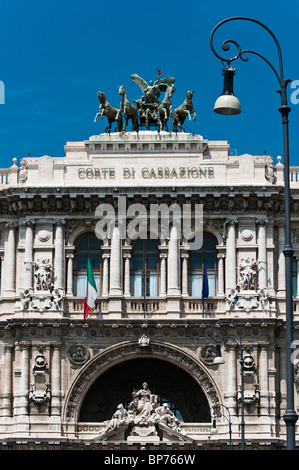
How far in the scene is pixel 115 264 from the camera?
71.3 m

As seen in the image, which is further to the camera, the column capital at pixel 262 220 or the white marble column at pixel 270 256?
the column capital at pixel 262 220

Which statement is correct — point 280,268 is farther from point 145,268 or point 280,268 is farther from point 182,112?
point 182,112

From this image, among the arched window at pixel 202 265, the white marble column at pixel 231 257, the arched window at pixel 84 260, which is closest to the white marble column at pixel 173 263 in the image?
the arched window at pixel 202 265

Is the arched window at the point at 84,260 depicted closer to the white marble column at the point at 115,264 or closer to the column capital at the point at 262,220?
the white marble column at the point at 115,264

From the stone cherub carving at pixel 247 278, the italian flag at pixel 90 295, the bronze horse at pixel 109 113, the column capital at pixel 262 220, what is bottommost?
the italian flag at pixel 90 295

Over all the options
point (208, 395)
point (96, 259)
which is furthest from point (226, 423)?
point (96, 259)

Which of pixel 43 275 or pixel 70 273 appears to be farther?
pixel 70 273

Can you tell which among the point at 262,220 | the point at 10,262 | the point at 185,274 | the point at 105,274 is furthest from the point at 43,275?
the point at 262,220

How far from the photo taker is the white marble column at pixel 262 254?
7094cm

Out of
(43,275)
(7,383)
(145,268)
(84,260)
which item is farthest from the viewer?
(84,260)

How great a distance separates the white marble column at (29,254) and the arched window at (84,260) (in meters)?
2.42

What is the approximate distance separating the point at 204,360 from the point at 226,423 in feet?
11.4

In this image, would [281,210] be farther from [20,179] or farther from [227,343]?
[20,179]

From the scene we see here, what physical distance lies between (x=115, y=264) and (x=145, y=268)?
1.82 metres
